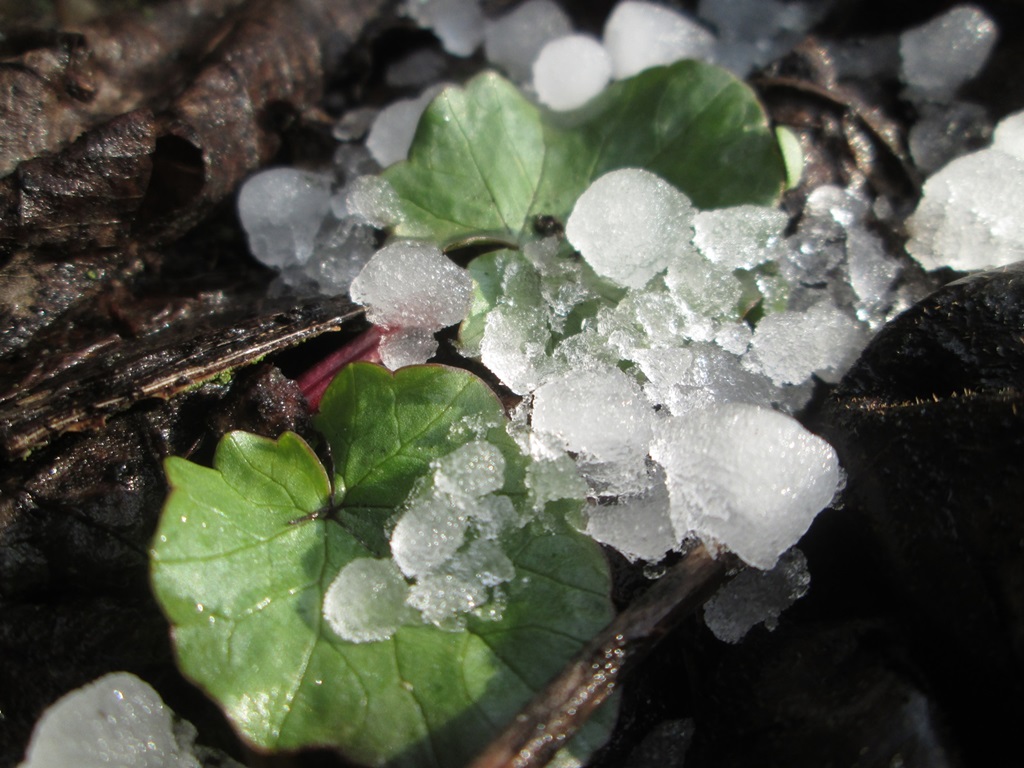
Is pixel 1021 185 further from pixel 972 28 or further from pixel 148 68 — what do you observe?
pixel 148 68

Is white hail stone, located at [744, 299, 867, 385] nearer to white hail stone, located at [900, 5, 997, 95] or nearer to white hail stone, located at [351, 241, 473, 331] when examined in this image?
white hail stone, located at [351, 241, 473, 331]

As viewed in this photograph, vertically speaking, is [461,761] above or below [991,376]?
below

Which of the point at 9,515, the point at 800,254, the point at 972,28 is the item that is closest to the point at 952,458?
the point at 800,254

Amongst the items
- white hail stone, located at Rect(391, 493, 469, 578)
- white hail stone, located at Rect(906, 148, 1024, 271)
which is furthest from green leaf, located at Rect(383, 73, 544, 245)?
white hail stone, located at Rect(906, 148, 1024, 271)

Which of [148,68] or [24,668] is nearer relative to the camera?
[24,668]

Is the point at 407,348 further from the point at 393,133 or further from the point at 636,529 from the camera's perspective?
the point at 393,133
